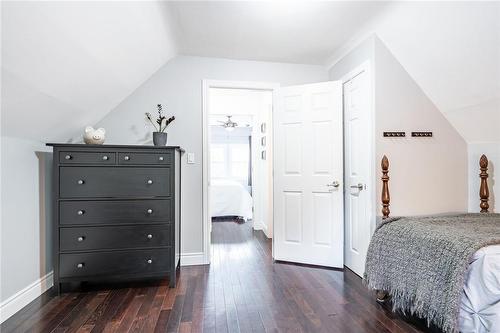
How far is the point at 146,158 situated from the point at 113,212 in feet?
1.75

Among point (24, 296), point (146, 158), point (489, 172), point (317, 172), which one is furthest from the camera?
point (317, 172)

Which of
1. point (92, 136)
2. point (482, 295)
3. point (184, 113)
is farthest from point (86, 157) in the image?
point (482, 295)

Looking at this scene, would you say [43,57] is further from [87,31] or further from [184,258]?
[184,258]

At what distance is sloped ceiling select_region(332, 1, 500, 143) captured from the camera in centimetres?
183

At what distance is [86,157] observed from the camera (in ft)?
7.29

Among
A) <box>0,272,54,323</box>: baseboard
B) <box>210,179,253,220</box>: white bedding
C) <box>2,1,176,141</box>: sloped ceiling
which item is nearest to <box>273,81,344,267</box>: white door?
<box>2,1,176,141</box>: sloped ceiling

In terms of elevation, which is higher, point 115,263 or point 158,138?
point 158,138

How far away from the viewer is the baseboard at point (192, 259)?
295 cm

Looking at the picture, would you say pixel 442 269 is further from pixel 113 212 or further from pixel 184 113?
pixel 184 113

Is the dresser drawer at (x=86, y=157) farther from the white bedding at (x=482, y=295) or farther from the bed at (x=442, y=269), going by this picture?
the white bedding at (x=482, y=295)

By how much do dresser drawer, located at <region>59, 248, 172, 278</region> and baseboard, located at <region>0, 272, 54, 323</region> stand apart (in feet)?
0.69

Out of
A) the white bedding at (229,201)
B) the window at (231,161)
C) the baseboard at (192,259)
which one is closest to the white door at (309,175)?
the baseboard at (192,259)

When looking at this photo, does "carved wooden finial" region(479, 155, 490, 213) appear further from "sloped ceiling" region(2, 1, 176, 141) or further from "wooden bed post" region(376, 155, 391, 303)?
"sloped ceiling" region(2, 1, 176, 141)

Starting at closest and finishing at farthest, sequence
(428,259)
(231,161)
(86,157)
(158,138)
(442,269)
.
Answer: (442,269) → (428,259) → (86,157) → (158,138) → (231,161)
